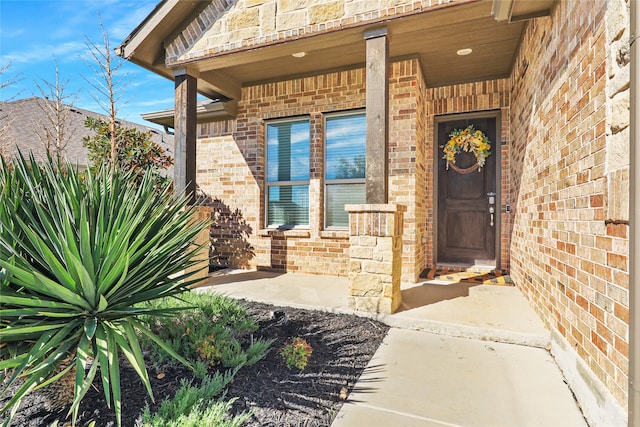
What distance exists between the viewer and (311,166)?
4766mm

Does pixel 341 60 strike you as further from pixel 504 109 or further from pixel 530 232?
pixel 530 232

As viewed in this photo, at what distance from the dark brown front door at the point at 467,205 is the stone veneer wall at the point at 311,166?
26.7 inches

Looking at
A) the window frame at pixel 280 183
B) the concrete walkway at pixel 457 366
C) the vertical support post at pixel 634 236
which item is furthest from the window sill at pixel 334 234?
the vertical support post at pixel 634 236

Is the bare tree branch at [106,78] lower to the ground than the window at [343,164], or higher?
higher

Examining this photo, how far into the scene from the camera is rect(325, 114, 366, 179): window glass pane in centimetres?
458

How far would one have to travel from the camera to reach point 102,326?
54.1 inches

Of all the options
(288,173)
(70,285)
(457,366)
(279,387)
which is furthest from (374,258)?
(288,173)

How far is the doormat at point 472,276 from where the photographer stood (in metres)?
4.04

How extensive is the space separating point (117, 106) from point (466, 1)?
6.20 m

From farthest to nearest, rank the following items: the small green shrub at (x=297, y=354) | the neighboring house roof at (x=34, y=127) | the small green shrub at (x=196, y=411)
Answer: the neighboring house roof at (x=34, y=127) → the small green shrub at (x=297, y=354) → the small green shrub at (x=196, y=411)

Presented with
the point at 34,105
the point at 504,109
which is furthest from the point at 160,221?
the point at 34,105

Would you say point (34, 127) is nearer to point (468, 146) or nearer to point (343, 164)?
point (343, 164)

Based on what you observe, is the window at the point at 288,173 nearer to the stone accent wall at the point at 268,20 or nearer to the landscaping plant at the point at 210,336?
the stone accent wall at the point at 268,20

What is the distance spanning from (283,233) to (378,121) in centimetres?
252
